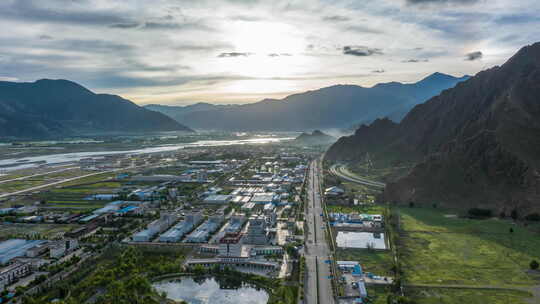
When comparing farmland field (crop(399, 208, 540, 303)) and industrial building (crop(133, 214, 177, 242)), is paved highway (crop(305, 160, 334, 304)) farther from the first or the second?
industrial building (crop(133, 214, 177, 242))

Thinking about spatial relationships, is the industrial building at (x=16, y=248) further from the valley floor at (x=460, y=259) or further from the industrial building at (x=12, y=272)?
the valley floor at (x=460, y=259)

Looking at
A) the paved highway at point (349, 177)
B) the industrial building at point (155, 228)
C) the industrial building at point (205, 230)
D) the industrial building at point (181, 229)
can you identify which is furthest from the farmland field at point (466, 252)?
the industrial building at point (155, 228)

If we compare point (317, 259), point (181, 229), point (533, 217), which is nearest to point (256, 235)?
point (317, 259)

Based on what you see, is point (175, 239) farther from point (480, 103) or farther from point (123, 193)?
point (480, 103)

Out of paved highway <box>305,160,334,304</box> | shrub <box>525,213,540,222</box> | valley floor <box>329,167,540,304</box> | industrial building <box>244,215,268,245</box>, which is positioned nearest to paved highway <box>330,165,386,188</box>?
paved highway <box>305,160,334,304</box>

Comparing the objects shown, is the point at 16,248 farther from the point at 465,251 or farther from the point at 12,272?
the point at 465,251

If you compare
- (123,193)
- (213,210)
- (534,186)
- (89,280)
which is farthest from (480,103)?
(89,280)
